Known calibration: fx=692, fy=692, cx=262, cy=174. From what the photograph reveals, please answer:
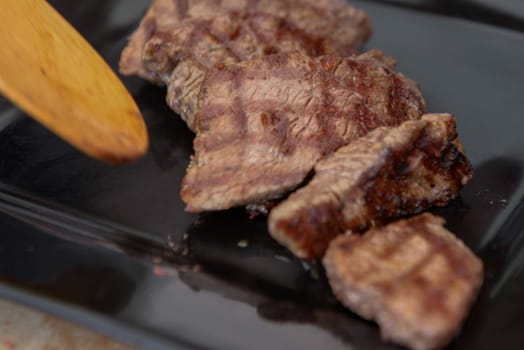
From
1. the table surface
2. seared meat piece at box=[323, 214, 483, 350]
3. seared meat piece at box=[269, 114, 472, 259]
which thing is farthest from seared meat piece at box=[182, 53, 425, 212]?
the table surface

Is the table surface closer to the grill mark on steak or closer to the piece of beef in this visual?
the piece of beef

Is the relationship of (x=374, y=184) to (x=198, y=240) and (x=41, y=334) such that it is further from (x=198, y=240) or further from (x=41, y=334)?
(x=41, y=334)

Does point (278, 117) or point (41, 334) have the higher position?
point (278, 117)

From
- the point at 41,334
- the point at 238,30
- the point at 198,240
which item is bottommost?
the point at 41,334

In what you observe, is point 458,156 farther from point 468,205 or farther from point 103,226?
point 103,226

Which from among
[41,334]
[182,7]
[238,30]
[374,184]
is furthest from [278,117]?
[41,334]

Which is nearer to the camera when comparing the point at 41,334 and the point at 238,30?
the point at 41,334

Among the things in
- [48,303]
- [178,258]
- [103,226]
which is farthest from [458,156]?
[48,303]
